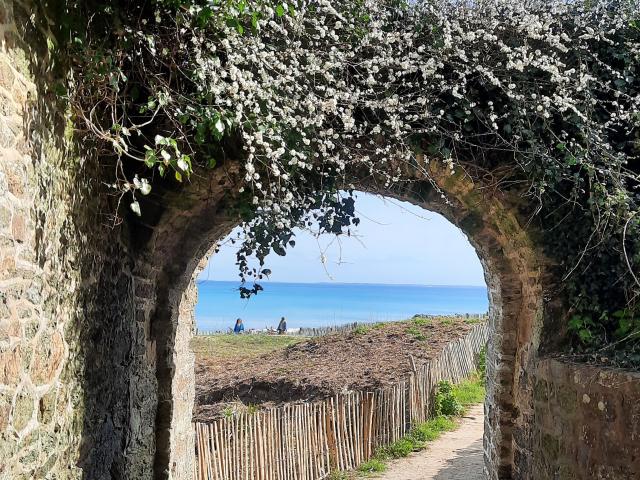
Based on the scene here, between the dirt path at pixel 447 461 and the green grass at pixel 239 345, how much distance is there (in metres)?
8.14

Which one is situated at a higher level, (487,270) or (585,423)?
(487,270)

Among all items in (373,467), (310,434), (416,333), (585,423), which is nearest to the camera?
(585,423)

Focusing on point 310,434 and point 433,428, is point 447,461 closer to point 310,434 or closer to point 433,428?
point 433,428

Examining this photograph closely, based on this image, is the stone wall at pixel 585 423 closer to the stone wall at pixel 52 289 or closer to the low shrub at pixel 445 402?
the stone wall at pixel 52 289

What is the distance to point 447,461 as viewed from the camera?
29.0 feet

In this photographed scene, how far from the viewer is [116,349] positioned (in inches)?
172

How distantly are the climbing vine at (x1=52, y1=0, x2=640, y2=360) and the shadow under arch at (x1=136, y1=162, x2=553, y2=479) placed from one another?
176 millimetres

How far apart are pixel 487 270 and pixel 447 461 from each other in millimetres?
4086

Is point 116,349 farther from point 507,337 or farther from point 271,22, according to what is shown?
point 507,337

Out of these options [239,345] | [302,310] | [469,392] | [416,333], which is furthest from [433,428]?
[302,310]

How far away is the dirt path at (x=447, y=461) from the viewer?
8.22m

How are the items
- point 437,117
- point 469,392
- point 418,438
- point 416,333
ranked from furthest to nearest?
point 416,333 → point 469,392 → point 418,438 → point 437,117

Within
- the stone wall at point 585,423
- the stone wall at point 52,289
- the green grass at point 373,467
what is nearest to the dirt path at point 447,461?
the green grass at point 373,467

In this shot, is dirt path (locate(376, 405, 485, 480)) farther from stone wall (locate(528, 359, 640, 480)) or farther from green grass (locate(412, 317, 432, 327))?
green grass (locate(412, 317, 432, 327))
